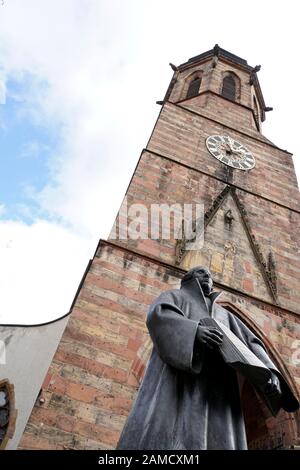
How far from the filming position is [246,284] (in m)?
7.45

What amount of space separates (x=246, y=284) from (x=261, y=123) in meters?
13.4

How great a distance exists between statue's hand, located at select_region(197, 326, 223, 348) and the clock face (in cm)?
917

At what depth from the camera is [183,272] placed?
6930 millimetres

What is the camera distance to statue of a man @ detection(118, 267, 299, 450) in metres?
1.84

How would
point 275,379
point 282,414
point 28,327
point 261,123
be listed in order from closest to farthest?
point 275,379 → point 282,414 → point 28,327 → point 261,123

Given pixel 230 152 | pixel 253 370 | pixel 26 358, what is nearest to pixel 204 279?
pixel 253 370

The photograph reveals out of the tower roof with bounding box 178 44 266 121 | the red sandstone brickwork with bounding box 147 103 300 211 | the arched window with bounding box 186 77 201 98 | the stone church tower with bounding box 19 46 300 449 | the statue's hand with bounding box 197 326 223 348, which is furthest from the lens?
the tower roof with bounding box 178 44 266 121

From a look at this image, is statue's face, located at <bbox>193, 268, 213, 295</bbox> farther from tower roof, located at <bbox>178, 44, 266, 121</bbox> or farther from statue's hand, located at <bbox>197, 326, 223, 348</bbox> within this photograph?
tower roof, located at <bbox>178, 44, 266, 121</bbox>

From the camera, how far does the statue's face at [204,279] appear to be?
2.66 m

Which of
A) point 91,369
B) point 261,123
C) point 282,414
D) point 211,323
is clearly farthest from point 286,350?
point 261,123

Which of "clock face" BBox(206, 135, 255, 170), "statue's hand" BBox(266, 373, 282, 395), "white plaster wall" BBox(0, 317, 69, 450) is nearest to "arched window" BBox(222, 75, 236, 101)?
"clock face" BBox(206, 135, 255, 170)

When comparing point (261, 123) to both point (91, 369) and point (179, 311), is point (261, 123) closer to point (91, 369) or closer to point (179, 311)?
point (91, 369)

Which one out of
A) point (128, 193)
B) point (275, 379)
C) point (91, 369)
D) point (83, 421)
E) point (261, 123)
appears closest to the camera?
point (275, 379)

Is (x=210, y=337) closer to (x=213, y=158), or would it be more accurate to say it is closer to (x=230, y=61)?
(x=213, y=158)
